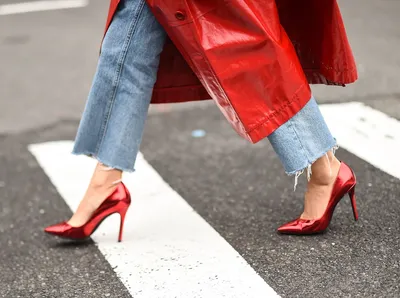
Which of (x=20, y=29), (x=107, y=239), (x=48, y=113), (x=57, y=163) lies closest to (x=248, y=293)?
(x=107, y=239)

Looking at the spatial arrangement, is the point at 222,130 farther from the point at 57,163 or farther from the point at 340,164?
the point at 340,164

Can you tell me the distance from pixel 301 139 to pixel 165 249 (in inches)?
29.9

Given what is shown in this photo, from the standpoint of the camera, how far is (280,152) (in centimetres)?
348

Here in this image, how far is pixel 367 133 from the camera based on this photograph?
502 centimetres

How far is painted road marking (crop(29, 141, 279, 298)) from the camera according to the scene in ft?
10.8

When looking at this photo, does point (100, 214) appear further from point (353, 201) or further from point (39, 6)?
point (39, 6)

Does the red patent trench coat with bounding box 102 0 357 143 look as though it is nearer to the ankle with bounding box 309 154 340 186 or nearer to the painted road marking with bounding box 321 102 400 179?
the ankle with bounding box 309 154 340 186

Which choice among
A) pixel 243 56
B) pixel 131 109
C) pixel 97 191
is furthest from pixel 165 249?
pixel 243 56

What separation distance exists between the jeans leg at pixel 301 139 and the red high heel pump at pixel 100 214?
714mm

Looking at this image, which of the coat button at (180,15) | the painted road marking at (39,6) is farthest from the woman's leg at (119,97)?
the painted road marking at (39,6)

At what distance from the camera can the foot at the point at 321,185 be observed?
3621 mm

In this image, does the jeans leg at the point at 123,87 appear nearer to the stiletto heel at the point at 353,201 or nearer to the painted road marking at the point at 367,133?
the stiletto heel at the point at 353,201

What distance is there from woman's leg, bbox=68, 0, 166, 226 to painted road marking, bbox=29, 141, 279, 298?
300mm

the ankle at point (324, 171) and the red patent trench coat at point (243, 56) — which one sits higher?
the red patent trench coat at point (243, 56)
